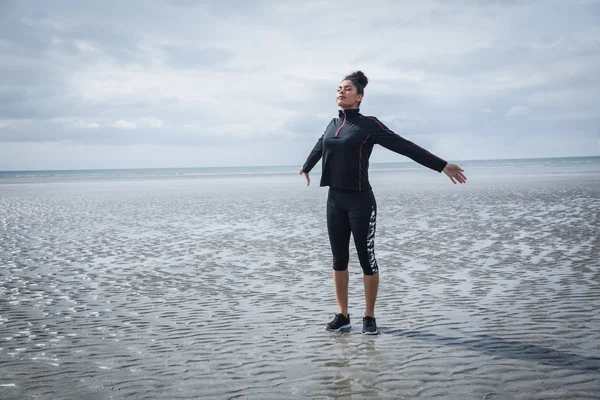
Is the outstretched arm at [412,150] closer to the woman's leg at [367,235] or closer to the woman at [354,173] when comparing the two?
the woman at [354,173]

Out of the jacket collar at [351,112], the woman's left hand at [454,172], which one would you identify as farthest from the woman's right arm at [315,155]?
the woman's left hand at [454,172]

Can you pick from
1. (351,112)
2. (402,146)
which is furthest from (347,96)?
(402,146)

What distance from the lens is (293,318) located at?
6102 mm

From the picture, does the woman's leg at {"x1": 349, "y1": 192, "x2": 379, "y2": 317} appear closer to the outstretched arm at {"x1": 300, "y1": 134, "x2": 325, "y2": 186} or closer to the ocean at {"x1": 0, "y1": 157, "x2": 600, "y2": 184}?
the outstretched arm at {"x1": 300, "y1": 134, "x2": 325, "y2": 186}

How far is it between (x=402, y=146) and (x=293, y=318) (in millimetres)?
2204

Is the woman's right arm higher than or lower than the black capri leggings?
higher

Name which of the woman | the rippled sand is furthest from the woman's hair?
the rippled sand

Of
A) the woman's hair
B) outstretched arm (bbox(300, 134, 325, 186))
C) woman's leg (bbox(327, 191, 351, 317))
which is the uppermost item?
the woman's hair

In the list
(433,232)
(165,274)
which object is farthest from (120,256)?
(433,232)

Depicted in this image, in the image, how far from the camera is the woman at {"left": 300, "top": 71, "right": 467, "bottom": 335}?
5359mm

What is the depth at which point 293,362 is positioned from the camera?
4664mm

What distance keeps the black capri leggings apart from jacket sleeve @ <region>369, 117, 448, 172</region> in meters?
0.50

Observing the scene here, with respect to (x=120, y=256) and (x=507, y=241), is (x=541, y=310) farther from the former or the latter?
(x=120, y=256)

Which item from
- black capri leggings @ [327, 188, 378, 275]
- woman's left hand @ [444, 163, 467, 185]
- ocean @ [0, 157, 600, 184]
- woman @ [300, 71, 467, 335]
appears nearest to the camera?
woman's left hand @ [444, 163, 467, 185]
